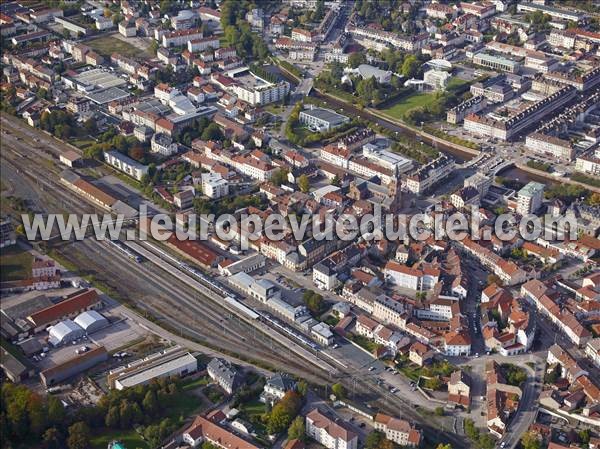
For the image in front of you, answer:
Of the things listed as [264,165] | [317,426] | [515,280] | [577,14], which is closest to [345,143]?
[264,165]

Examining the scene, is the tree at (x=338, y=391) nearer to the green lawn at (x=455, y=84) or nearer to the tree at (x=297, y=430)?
the tree at (x=297, y=430)

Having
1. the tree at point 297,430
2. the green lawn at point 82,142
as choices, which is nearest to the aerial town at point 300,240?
the tree at point 297,430

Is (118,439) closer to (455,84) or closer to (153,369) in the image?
(153,369)

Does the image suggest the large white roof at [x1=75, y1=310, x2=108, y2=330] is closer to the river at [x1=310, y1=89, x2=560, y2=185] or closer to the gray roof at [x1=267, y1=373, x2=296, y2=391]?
the gray roof at [x1=267, y1=373, x2=296, y2=391]

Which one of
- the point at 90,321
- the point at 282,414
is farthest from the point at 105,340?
the point at 282,414

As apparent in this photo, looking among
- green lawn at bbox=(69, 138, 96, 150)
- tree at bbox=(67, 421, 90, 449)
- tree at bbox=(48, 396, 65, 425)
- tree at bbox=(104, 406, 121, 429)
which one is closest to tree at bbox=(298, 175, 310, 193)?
green lawn at bbox=(69, 138, 96, 150)

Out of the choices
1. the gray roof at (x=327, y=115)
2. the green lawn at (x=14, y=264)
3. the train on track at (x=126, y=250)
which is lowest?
the green lawn at (x=14, y=264)

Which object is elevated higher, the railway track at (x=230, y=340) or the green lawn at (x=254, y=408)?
the railway track at (x=230, y=340)

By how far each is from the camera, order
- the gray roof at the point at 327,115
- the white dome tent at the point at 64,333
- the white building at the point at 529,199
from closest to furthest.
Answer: the white dome tent at the point at 64,333 → the white building at the point at 529,199 → the gray roof at the point at 327,115

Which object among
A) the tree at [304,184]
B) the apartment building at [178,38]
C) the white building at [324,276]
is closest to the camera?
the white building at [324,276]
